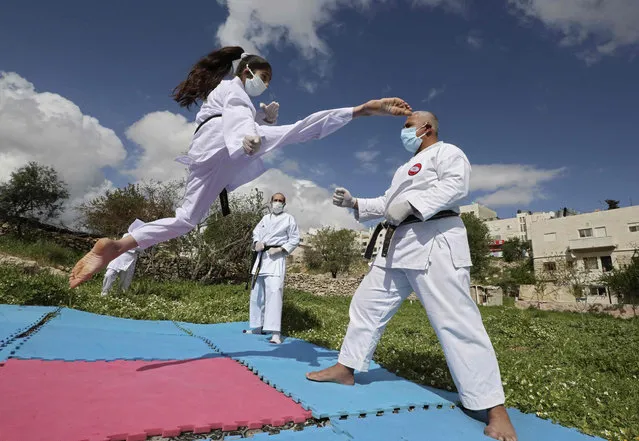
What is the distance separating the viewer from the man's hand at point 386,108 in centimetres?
320

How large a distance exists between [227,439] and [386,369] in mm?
2203

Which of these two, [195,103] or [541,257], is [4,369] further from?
[541,257]

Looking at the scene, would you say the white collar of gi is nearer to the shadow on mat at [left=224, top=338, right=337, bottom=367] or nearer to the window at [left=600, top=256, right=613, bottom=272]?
the shadow on mat at [left=224, top=338, right=337, bottom=367]

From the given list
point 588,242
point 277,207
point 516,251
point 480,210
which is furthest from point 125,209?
point 480,210

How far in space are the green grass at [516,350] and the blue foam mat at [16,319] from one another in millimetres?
1113

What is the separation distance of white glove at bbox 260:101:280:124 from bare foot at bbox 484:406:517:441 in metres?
3.10

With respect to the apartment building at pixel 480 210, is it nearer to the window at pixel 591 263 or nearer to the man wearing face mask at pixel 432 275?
the window at pixel 591 263

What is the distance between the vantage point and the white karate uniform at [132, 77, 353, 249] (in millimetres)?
2934

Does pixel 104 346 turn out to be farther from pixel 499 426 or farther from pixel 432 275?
pixel 499 426

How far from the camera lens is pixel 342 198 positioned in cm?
335

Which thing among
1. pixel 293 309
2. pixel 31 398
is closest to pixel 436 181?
pixel 31 398

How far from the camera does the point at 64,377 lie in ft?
8.47

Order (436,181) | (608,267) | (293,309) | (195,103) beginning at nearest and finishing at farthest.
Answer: (436,181), (195,103), (293,309), (608,267)

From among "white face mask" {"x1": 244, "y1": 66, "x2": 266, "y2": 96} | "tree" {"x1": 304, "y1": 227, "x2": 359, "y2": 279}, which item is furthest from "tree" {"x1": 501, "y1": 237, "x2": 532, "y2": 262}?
"white face mask" {"x1": 244, "y1": 66, "x2": 266, "y2": 96}
